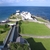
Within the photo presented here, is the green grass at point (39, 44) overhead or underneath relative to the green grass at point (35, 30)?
overhead

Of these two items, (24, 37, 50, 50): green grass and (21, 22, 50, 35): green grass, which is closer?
(24, 37, 50, 50): green grass

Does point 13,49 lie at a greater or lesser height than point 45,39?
greater

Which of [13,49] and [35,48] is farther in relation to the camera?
[35,48]

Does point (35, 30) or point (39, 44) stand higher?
point (39, 44)

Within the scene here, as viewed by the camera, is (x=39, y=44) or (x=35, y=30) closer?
(x=39, y=44)

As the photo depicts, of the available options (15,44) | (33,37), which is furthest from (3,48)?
(33,37)

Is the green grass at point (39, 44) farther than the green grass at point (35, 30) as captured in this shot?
No

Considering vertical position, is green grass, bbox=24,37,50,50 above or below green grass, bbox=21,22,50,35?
above

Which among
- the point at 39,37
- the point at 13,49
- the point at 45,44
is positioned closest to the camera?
the point at 13,49

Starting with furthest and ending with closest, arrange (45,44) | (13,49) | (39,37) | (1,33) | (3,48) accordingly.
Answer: (39,37), (1,33), (45,44), (3,48), (13,49)

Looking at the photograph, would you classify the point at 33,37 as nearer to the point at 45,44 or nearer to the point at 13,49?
the point at 45,44
